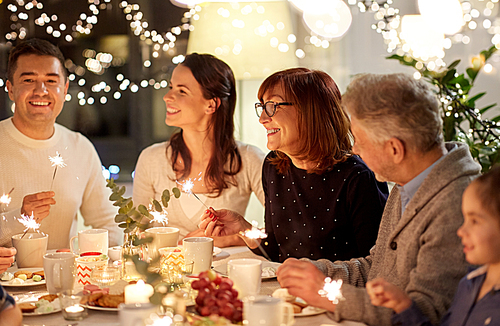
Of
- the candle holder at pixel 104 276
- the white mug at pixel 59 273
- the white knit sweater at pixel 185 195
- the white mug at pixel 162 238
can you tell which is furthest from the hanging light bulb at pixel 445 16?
the white mug at pixel 59 273

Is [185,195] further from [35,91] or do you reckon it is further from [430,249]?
[430,249]

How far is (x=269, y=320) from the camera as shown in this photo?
3.13 feet

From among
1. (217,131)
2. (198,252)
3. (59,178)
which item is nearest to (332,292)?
(198,252)

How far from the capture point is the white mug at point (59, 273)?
4.06 feet

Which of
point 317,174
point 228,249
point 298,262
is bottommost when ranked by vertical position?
point 228,249

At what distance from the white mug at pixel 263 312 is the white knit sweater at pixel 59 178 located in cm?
151

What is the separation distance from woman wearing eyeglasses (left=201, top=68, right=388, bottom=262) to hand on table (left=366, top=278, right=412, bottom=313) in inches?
27.9

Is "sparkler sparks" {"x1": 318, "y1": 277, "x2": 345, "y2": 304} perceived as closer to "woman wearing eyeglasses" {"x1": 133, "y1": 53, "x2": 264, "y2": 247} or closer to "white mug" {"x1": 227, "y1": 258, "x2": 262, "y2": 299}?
"white mug" {"x1": 227, "y1": 258, "x2": 262, "y2": 299}

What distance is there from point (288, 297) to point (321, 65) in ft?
8.92

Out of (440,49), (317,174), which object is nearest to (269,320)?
(317,174)

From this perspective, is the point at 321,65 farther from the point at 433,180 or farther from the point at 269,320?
the point at 269,320

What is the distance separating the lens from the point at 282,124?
1848 mm

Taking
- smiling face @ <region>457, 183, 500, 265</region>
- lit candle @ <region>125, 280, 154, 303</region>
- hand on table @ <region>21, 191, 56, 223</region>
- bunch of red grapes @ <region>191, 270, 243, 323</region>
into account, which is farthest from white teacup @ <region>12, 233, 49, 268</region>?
smiling face @ <region>457, 183, 500, 265</region>

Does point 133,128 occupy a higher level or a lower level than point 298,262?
higher
